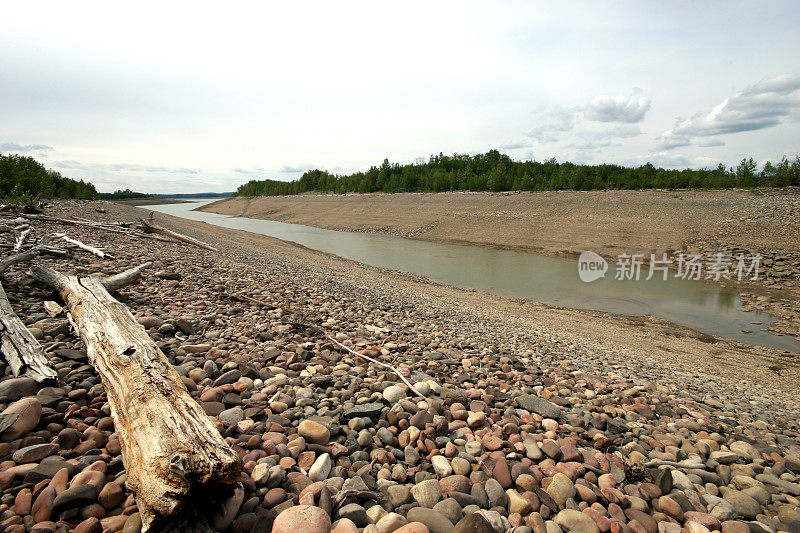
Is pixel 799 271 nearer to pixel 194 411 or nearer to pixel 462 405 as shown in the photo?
pixel 462 405

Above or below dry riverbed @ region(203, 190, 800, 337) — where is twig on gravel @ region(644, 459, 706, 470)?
below

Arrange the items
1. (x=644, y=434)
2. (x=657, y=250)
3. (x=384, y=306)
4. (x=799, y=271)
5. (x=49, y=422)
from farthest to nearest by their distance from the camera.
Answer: (x=657, y=250)
(x=799, y=271)
(x=384, y=306)
(x=644, y=434)
(x=49, y=422)

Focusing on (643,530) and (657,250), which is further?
(657,250)

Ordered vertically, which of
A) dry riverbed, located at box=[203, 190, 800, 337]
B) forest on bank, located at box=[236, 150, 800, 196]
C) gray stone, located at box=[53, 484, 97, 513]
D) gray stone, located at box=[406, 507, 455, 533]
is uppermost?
forest on bank, located at box=[236, 150, 800, 196]

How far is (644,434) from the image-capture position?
3447 millimetres

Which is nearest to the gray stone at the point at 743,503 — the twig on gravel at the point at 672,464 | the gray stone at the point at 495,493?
the twig on gravel at the point at 672,464

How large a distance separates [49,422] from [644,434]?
485 cm

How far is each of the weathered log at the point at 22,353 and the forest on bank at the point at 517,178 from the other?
47.4 metres

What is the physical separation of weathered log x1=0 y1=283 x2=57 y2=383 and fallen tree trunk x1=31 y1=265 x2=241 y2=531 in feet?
1.02

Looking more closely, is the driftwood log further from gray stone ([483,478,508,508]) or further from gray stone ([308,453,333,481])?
gray stone ([483,478,508,508])

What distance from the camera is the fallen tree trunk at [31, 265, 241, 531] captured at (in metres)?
1.72

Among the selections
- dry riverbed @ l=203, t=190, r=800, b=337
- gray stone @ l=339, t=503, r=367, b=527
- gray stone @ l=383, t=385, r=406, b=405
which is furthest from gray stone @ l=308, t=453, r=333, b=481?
dry riverbed @ l=203, t=190, r=800, b=337

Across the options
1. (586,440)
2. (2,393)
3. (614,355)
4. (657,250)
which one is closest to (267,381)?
(2,393)

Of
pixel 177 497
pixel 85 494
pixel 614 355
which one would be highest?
pixel 177 497
